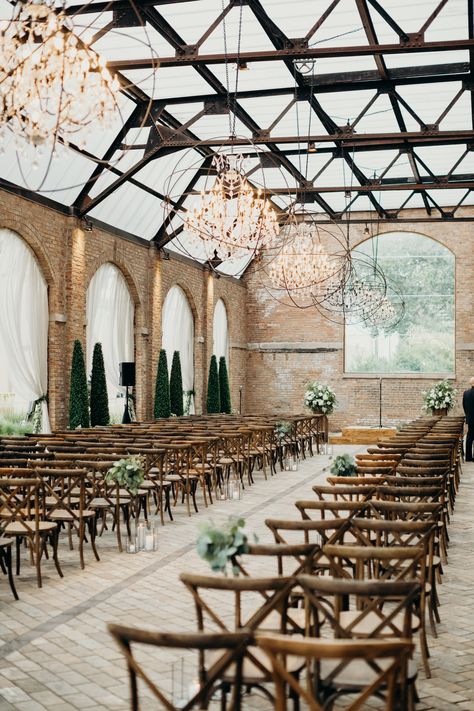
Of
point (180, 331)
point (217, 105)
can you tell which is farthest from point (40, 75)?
point (180, 331)

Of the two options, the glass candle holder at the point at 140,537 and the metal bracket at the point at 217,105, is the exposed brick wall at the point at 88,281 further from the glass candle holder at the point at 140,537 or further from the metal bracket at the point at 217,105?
the glass candle holder at the point at 140,537

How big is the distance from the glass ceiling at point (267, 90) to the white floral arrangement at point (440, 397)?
19.2 ft

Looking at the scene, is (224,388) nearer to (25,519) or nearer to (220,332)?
(220,332)

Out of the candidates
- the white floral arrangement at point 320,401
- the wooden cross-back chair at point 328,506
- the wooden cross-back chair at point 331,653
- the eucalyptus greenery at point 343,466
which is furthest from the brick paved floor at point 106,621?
the white floral arrangement at point 320,401

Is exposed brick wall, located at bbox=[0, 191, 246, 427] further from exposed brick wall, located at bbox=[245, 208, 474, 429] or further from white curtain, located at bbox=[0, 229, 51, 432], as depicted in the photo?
exposed brick wall, located at bbox=[245, 208, 474, 429]

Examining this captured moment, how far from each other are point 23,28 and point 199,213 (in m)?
5.02

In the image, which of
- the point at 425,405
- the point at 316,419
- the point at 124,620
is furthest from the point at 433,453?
the point at 425,405

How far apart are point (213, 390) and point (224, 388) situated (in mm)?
767

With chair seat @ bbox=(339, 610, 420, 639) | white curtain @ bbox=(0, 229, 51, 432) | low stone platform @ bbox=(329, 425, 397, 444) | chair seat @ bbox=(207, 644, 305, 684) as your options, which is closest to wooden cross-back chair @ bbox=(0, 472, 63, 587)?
chair seat @ bbox=(339, 610, 420, 639)

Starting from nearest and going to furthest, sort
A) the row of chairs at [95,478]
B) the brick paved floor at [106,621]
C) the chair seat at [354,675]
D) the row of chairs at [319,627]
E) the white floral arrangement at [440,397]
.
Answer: the row of chairs at [319,627]
the chair seat at [354,675]
the brick paved floor at [106,621]
the row of chairs at [95,478]
the white floral arrangement at [440,397]

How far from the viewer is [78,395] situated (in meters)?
15.2

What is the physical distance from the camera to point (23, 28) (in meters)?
5.61

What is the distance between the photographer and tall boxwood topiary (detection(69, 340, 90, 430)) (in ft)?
49.8

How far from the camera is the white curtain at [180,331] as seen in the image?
21.0m
